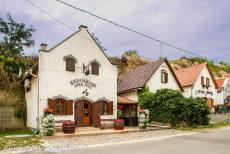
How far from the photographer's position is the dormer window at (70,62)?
73.2 feet

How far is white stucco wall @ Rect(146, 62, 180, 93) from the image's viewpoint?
29.8 meters

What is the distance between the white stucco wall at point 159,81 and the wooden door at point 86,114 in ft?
26.4

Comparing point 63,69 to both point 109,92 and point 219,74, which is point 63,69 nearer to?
point 109,92

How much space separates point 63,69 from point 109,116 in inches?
225

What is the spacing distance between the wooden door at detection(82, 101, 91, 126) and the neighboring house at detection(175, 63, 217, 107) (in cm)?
1797

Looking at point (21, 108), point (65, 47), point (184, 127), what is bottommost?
point (184, 127)

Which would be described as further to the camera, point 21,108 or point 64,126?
point 21,108

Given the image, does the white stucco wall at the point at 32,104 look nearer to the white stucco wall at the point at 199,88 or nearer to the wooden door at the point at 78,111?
the wooden door at the point at 78,111

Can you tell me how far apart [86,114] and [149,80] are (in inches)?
345

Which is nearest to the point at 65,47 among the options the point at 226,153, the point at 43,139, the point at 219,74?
the point at 43,139

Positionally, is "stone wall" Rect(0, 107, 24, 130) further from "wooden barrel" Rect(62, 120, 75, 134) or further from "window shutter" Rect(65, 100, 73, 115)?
"wooden barrel" Rect(62, 120, 75, 134)

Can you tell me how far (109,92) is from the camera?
24641mm

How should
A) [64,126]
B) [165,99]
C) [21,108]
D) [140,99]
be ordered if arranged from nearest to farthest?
[64,126], [21,108], [165,99], [140,99]

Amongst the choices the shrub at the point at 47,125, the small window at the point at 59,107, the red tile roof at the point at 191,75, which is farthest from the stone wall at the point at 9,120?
the red tile roof at the point at 191,75
